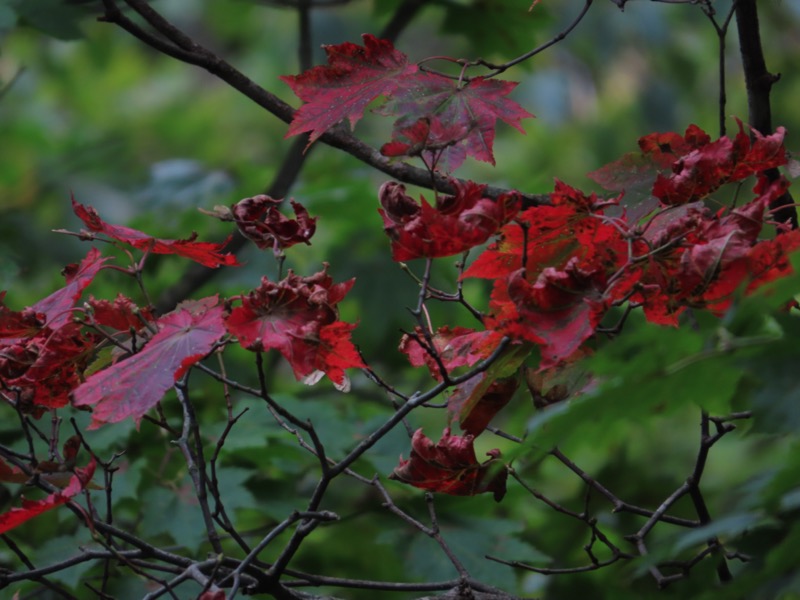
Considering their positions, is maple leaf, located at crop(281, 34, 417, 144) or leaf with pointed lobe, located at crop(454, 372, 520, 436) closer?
leaf with pointed lobe, located at crop(454, 372, 520, 436)

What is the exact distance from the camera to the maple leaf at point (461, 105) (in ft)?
2.53

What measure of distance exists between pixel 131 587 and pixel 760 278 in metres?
0.74

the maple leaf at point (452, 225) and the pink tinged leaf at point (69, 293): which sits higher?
the maple leaf at point (452, 225)

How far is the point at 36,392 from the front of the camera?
2.32 feet

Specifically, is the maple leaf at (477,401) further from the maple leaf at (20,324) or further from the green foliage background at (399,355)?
the maple leaf at (20,324)

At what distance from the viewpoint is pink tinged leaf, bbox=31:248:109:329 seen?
717mm

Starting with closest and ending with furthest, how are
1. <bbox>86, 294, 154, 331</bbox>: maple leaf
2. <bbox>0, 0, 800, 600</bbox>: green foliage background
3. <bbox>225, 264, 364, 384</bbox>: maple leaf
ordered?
<bbox>0, 0, 800, 600</bbox>: green foliage background, <bbox>225, 264, 364, 384</bbox>: maple leaf, <bbox>86, 294, 154, 331</bbox>: maple leaf

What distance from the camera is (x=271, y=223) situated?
0.72 meters

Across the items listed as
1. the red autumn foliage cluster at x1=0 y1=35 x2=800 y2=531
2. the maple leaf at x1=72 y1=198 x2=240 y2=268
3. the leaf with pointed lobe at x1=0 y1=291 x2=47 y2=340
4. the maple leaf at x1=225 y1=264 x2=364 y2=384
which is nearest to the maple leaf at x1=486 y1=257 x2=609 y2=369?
the red autumn foliage cluster at x1=0 y1=35 x2=800 y2=531

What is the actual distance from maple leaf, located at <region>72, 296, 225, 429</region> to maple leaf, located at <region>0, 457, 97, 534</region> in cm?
3

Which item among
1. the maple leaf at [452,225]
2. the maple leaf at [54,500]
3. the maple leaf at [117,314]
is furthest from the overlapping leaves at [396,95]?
the maple leaf at [54,500]

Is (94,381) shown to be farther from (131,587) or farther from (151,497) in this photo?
(151,497)

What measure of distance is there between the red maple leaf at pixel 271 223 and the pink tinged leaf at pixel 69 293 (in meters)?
0.12

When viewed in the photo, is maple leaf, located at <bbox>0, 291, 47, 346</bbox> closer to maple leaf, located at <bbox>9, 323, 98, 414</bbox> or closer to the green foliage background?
maple leaf, located at <bbox>9, 323, 98, 414</bbox>
